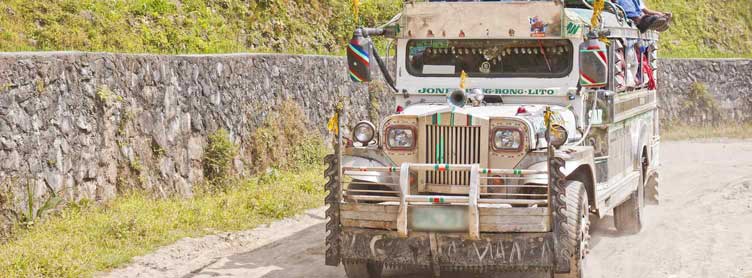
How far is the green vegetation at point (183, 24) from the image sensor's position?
1485 cm

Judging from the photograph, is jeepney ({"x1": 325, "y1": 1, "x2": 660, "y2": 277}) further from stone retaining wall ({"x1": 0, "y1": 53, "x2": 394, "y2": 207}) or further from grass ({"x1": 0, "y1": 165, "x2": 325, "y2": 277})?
stone retaining wall ({"x1": 0, "y1": 53, "x2": 394, "y2": 207})

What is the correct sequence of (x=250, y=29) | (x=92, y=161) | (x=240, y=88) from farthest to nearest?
(x=250, y=29) < (x=240, y=88) < (x=92, y=161)

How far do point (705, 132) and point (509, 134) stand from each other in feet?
69.0

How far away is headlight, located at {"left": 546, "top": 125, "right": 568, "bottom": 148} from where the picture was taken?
8.47 meters

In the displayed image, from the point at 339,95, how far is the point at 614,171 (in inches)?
345

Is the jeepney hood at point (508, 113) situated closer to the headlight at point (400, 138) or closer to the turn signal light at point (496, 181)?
the headlight at point (400, 138)

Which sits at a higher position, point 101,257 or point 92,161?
point 92,161

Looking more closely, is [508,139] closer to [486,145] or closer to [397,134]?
[486,145]

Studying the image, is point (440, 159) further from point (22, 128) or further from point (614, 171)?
point (22, 128)

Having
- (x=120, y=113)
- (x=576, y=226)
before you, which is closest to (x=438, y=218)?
(x=576, y=226)

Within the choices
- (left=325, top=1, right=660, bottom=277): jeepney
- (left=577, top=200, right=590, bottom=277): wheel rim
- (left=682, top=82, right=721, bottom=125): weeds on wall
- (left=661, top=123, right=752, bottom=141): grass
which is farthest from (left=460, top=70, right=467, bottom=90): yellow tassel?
(left=682, top=82, right=721, bottom=125): weeds on wall

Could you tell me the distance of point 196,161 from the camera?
45.1 ft

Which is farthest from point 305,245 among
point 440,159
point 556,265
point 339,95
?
point 339,95

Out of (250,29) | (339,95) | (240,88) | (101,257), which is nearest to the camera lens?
(101,257)
